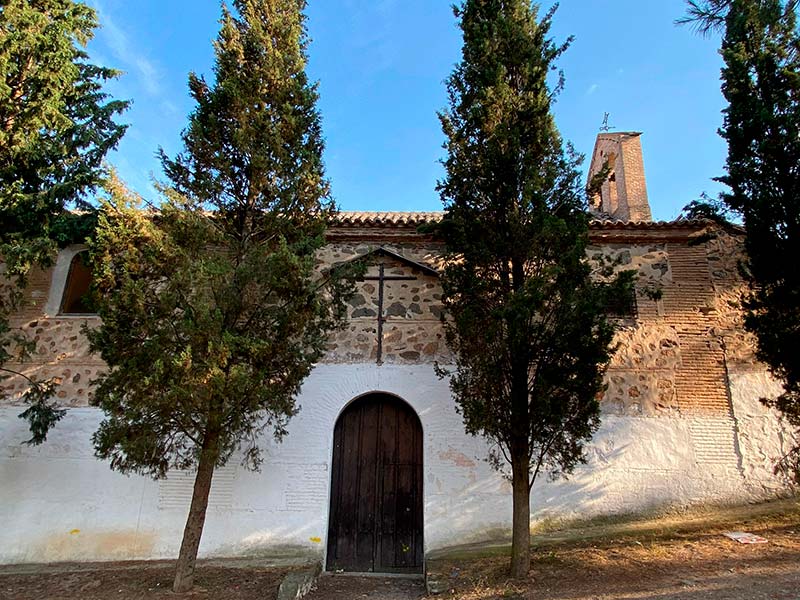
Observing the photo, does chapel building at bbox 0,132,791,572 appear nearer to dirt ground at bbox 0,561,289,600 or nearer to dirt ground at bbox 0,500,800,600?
dirt ground at bbox 0,500,800,600

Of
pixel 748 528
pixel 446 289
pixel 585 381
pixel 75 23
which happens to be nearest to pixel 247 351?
pixel 446 289

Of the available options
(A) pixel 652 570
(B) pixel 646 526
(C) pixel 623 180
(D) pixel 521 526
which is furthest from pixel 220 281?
(C) pixel 623 180

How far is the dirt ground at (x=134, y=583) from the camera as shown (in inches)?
207

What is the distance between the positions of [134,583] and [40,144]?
6.01m

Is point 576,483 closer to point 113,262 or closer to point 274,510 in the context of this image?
point 274,510

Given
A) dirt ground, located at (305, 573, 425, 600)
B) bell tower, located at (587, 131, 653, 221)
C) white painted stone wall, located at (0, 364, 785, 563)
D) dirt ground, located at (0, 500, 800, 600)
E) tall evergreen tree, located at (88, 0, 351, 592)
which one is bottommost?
dirt ground, located at (305, 573, 425, 600)

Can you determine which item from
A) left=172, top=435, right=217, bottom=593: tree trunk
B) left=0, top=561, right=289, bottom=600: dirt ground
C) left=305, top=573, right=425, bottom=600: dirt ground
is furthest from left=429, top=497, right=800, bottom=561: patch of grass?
left=172, top=435, right=217, bottom=593: tree trunk

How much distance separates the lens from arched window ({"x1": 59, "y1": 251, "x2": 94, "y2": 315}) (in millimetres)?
8109

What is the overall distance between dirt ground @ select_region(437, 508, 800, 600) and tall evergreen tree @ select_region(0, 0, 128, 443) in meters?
5.93

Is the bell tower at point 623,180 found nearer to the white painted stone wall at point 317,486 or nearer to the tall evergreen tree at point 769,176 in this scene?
the tall evergreen tree at point 769,176

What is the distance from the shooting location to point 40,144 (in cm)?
756

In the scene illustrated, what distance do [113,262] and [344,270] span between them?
95.6 inches

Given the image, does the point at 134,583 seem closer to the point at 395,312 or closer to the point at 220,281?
the point at 220,281

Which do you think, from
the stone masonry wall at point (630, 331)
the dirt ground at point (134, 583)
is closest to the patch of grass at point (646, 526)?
the stone masonry wall at point (630, 331)
